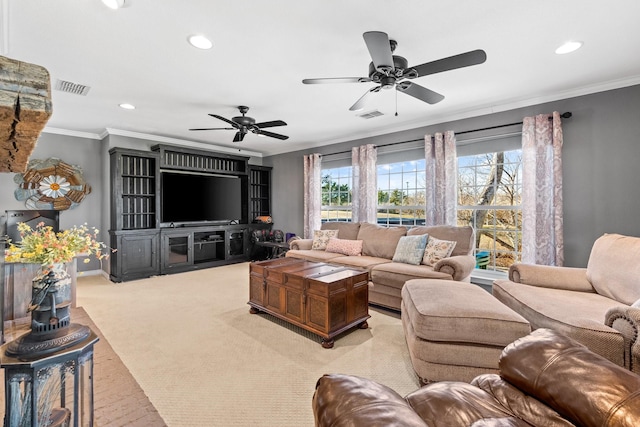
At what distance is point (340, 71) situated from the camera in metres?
2.91

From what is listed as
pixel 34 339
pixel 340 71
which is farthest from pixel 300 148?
pixel 34 339

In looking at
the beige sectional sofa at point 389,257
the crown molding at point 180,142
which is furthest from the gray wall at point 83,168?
the beige sectional sofa at point 389,257

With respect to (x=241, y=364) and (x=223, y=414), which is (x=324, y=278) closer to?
(x=241, y=364)

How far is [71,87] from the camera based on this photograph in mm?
3225

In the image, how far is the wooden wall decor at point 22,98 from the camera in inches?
24.4

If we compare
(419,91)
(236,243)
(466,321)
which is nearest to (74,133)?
(236,243)

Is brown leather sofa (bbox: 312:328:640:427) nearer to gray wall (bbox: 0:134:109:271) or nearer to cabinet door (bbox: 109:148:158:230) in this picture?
cabinet door (bbox: 109:148:158:230)

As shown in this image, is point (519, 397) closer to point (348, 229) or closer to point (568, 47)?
point (568, 47)

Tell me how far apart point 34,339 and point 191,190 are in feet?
16.0

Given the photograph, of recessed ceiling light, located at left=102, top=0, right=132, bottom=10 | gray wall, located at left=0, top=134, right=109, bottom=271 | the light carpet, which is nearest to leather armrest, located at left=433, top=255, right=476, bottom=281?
the light carpet

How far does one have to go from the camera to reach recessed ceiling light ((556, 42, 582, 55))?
2410mm

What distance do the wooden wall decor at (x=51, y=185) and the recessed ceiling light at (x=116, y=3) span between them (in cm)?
407

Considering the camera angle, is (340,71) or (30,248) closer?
(30,248)

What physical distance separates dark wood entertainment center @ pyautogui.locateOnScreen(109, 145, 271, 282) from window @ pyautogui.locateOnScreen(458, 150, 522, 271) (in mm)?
4378
